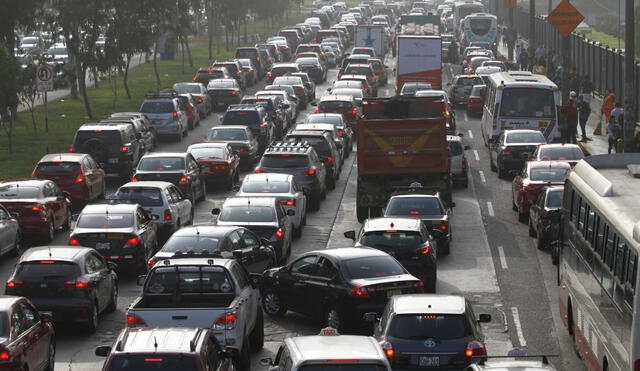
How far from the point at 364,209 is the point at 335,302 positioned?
12.7 meters

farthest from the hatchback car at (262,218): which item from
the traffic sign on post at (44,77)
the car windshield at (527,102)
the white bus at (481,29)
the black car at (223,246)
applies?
the white bus at (481,29)

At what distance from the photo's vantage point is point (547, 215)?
1231 inches

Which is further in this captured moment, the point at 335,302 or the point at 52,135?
the point at 52,135

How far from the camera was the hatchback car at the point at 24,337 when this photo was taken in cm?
1875

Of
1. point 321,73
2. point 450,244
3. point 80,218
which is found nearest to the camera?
point 80,218

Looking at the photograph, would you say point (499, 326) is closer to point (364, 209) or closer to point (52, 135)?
point (364, 209)

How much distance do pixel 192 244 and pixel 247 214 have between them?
4128 millimetres

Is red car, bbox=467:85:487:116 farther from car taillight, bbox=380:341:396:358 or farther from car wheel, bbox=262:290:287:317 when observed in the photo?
car taillight, bbox=380:341:396:358

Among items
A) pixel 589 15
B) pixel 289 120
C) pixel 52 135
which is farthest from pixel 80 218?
pixel 589 15

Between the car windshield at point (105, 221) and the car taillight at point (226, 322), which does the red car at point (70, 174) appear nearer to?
the car windshield at point (105, 221)

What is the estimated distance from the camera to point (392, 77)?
83.8 m

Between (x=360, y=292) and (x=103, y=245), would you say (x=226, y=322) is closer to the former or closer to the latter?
(x=360, y=292)

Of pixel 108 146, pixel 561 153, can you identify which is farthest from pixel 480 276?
pixel 108 146

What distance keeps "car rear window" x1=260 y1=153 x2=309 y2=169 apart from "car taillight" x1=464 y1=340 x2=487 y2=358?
19.7 m
